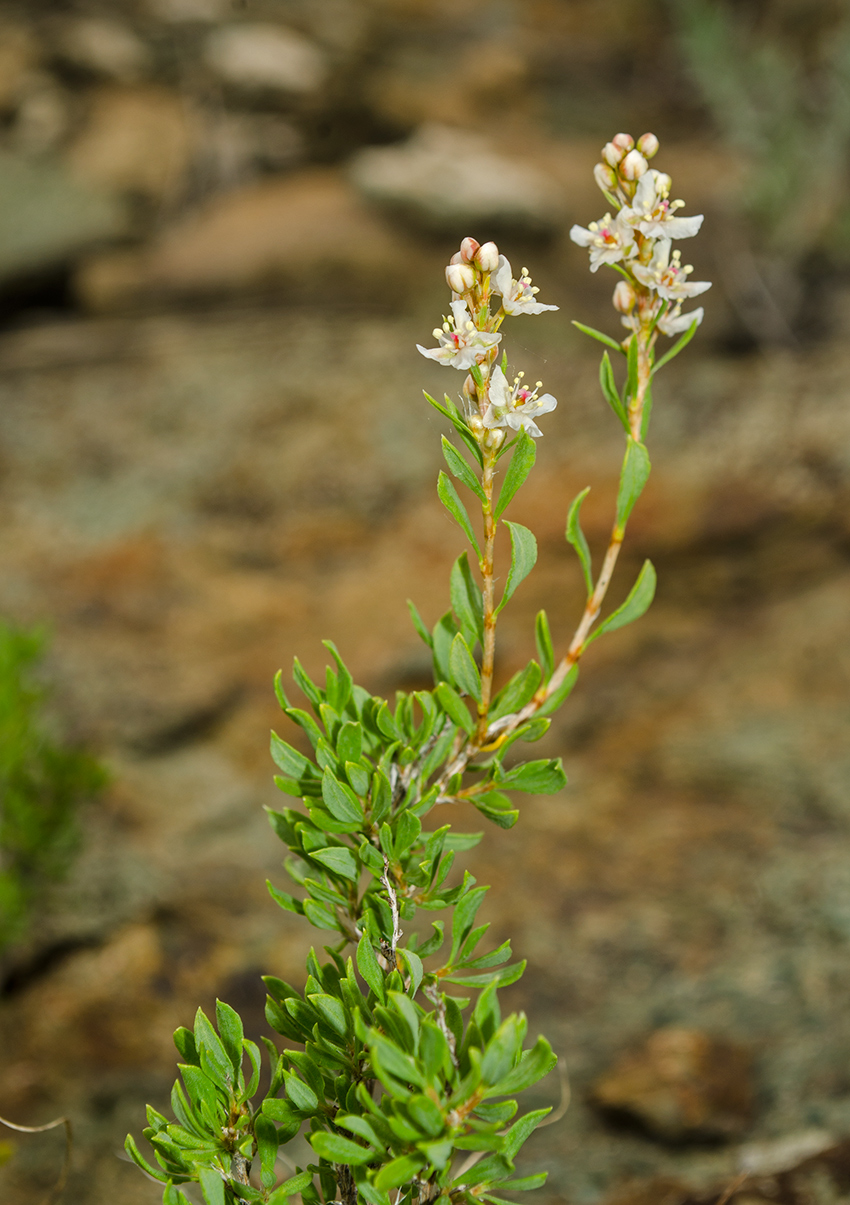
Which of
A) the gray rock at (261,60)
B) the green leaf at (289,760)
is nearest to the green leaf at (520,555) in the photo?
the green leaf at (289,760)

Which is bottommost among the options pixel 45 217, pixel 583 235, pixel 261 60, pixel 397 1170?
pixel 397 1170

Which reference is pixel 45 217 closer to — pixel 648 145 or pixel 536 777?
pixel 648 145

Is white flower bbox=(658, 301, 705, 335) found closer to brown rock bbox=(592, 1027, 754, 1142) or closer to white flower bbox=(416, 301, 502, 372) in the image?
white flower bbox=(416, 301, 502, 372)

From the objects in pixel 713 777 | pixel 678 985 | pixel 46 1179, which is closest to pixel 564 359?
pixel 713 777

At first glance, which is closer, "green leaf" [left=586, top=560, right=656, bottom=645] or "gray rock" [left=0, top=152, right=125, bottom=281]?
"green leaf" [left=586, top=560, right=656, bottom=645]

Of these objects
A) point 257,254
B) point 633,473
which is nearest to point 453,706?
point 633,473

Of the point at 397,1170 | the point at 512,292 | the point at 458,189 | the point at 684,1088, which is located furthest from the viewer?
the point at 458,189

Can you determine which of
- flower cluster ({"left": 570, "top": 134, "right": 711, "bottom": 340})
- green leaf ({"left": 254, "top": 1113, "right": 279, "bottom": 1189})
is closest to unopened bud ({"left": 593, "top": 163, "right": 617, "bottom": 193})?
flower cluster ({"left": 570, "top": 134, "right": 711, "bottom": 340})
